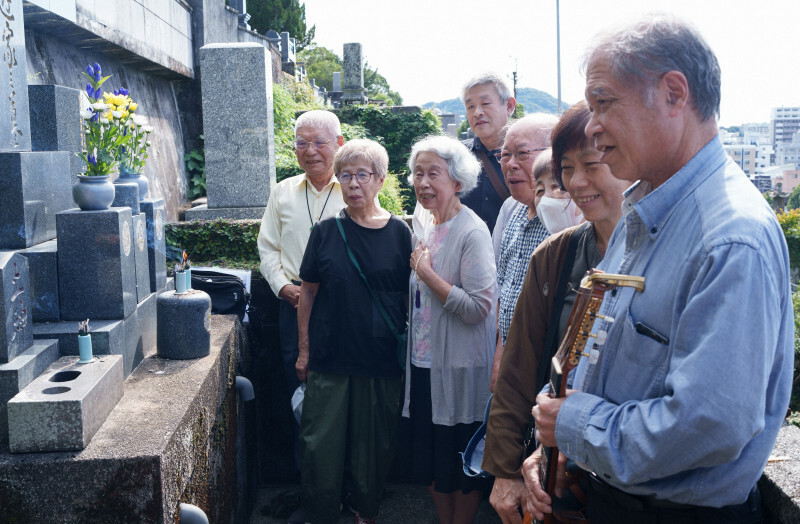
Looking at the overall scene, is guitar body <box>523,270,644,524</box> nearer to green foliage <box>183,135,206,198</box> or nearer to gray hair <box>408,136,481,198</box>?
gray hair <box>408,136,481,198</box>

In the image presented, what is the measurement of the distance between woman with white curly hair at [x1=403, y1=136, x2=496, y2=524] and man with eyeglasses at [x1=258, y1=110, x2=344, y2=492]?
2.95ft

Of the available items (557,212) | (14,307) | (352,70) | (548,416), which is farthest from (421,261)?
(352,70)

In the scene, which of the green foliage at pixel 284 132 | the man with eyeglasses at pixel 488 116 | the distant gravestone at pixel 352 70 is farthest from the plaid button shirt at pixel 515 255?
the distant gravestone at pixel 352 70

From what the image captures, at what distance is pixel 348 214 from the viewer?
144 inches

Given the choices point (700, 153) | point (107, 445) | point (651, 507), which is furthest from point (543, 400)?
point (107, 445)

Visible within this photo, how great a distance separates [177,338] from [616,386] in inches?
91.2

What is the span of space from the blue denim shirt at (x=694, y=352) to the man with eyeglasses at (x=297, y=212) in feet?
9.15

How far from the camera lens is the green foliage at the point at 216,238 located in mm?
5617

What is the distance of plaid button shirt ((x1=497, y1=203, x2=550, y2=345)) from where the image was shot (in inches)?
111

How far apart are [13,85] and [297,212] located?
5.81 feet

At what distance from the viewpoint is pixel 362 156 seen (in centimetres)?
359

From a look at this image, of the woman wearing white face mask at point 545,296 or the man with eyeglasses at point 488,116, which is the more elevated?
the man with eyeglasses at point 488,116

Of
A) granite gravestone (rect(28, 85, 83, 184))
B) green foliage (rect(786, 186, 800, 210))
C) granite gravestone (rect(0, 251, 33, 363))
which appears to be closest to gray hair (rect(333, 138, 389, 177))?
granite gravestone (rect(28, 85, 83, 184))

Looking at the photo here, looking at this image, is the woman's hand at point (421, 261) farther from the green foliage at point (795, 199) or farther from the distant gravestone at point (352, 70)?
the green foliage at point (795, 199)
